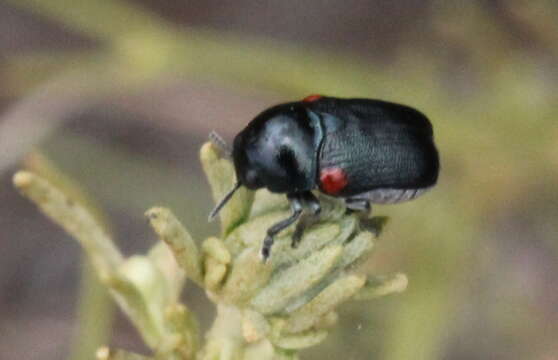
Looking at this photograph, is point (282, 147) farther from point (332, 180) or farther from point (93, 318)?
point (93, 318)

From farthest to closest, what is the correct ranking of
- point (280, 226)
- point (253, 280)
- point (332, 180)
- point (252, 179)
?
point (332, 180) < point (252, 179) < point (280, 226) < point (253, 280)

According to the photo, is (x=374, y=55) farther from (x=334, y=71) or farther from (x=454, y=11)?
(x=334, y=71)

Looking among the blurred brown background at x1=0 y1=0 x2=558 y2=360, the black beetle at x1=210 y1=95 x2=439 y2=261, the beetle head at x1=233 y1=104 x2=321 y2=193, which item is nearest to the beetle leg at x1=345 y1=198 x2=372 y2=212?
the black beetle at x1=210 y1=95 x2=439 y2=261

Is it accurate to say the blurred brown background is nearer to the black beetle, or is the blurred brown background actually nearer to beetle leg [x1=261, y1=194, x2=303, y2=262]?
the black beetle

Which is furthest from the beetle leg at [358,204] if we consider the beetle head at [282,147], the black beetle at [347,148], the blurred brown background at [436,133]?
the blurred brown background at [436,133]

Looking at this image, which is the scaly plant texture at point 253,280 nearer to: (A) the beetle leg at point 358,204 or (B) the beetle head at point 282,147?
(A) the beetle leg at point 358,204

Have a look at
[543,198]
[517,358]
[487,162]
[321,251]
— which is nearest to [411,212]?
[487,162]

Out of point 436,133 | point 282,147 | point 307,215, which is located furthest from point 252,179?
point 436,133
